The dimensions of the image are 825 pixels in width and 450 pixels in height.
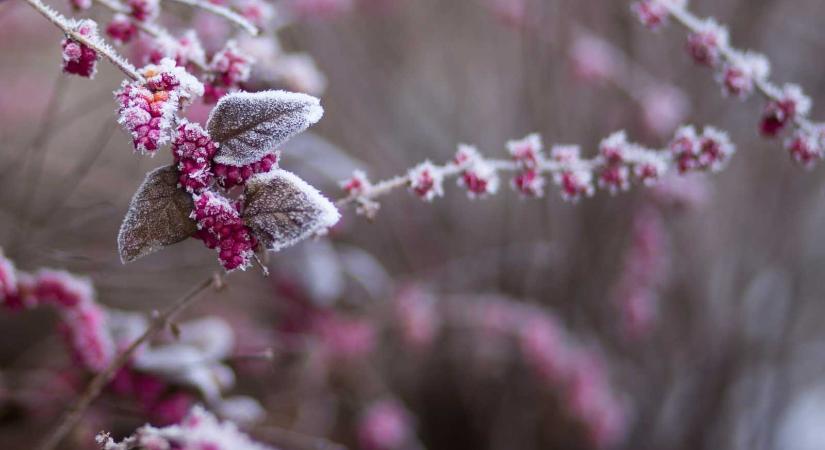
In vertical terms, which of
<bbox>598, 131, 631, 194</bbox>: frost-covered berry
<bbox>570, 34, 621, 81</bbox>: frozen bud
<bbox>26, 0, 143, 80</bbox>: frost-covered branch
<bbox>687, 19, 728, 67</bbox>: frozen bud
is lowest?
<bbox>26, 0, 143, 80</bbox>: frost-covered branch

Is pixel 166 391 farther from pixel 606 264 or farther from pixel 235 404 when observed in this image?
pixel 606 264

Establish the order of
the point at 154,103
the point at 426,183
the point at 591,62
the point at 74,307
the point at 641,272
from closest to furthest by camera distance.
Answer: the point at 154,103
the point at 426,183
the point at 74,307
the point at 641,272
the point at 591,62

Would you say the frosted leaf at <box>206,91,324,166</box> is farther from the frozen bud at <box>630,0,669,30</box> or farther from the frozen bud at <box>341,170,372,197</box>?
the frozen bud at <box>630,0,669,30</box>

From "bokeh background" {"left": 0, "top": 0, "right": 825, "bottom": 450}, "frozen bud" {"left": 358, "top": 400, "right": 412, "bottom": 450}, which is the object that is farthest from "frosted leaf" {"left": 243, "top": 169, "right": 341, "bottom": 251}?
"frozen bud" {"left": 358, "top": 400, "right": 412, "bottom": 450}

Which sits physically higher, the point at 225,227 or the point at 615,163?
the point at 615,163

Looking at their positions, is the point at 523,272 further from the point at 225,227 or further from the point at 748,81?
the point at 225,227

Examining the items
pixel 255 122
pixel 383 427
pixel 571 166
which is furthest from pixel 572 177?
pixel 383 427

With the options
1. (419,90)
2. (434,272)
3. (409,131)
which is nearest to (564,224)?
(434,272)
